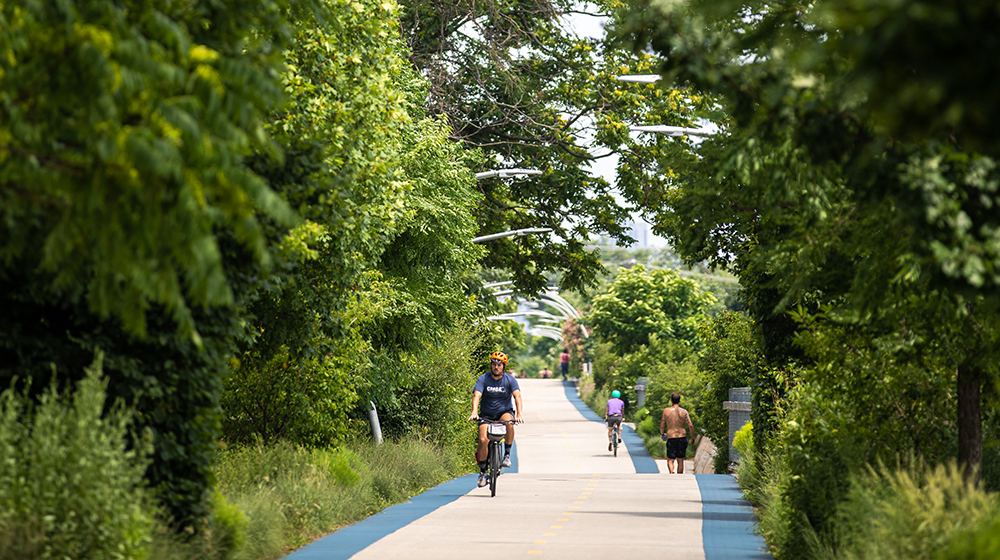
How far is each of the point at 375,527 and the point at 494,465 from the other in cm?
388

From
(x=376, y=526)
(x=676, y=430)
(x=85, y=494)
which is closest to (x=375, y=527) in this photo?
(x=376, y=526)

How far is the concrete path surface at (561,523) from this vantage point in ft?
34.6

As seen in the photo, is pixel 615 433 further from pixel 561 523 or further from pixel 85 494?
pixel 85 494

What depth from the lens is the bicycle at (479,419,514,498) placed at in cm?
1609

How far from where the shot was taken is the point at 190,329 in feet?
16.8

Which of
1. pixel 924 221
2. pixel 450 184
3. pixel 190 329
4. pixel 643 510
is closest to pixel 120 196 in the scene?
pixel 190 329

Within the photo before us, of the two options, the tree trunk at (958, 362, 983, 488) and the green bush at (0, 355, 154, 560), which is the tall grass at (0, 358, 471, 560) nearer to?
the green bush at (0, 355, 154, 560)

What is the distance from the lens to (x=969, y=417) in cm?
936

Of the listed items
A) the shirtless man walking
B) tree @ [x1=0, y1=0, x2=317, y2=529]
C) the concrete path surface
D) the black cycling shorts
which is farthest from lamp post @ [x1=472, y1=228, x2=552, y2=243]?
tree @ [x1=0, y1=0, x2=317, y2=529]

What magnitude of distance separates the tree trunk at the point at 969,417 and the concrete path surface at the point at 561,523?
6.97ft

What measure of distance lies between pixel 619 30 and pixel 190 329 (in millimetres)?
3102

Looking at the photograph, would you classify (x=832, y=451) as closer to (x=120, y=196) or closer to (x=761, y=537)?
(x=761, y=537)

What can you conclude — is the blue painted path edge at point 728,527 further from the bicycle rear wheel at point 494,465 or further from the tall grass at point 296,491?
the tall grass at point 296,491

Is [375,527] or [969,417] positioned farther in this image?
[375,527]
